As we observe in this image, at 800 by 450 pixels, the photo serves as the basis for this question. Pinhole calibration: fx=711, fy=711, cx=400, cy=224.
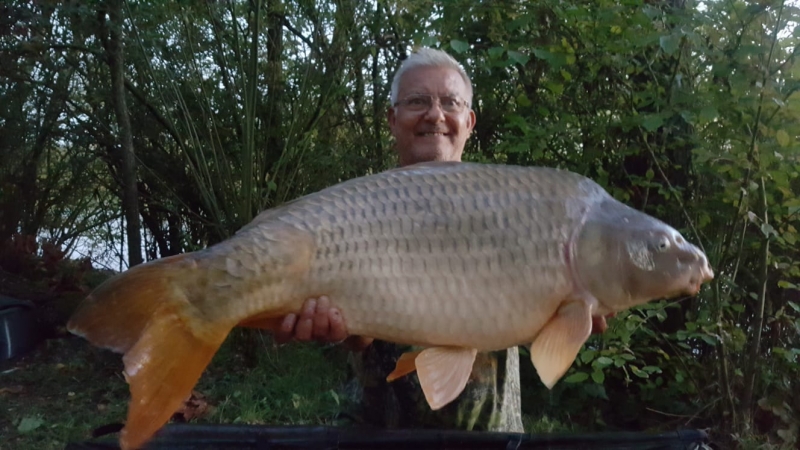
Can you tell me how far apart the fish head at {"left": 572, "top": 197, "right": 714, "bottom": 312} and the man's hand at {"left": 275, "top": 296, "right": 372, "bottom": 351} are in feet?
1.14

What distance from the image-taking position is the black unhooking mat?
143 centimetres

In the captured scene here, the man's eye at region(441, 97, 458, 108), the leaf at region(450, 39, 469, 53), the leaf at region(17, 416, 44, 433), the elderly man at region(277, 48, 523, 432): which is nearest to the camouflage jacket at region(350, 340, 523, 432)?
the elderly man at region(277, 48, 523, 432)

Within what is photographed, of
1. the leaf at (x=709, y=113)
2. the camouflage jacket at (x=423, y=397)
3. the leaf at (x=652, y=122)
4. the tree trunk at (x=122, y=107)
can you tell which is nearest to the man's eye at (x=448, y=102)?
the camouflage jacket at (x=423, y=397)

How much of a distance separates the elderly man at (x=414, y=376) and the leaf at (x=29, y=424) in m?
1.56

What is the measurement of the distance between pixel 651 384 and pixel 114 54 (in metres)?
2.75

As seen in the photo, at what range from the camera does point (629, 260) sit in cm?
102

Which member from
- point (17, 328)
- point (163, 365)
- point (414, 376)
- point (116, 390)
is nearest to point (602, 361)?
point (414, 376)

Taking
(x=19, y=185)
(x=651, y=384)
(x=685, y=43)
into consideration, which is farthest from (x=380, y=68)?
(x=19, y=185)

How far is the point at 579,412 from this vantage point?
2844 mm

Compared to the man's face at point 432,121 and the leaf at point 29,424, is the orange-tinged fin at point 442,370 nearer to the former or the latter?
the man's face at point 432,121

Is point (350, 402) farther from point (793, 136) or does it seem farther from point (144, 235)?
point (144, 235)

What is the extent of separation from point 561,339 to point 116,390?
8.17 feet

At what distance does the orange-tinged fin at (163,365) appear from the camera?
34.8 inches

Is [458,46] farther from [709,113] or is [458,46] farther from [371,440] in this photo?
[371,440]
